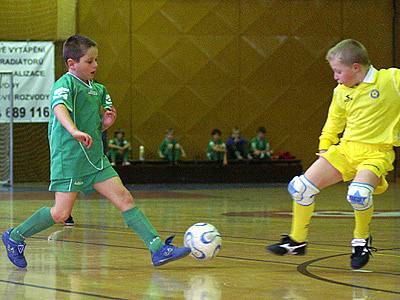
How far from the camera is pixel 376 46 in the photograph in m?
28.0

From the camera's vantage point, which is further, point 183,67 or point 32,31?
point 183,67

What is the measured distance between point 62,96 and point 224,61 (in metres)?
20.2

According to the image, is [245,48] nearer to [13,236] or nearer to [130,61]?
[130,61]

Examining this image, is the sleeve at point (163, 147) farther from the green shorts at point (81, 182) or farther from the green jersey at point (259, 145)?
the green shorts at point (81, 182)

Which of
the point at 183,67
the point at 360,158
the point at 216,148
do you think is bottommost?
the point at 360,158

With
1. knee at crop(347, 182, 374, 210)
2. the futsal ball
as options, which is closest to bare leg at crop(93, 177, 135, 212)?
the futsal ball

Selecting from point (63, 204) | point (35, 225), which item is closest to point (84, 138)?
point (63, 204)

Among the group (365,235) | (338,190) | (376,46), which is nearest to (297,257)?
(365,235)

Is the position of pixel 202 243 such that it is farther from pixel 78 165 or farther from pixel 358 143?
pixel 358 143

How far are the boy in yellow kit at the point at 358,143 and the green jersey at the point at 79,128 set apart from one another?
1571 mm

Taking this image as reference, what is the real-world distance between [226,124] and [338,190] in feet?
20.1

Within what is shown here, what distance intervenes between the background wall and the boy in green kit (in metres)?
19.1

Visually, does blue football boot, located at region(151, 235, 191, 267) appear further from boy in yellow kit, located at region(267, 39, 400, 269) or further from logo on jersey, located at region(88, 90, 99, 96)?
logo on jersey, located at region(88, 90, 99, 96)

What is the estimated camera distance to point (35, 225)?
752cm
